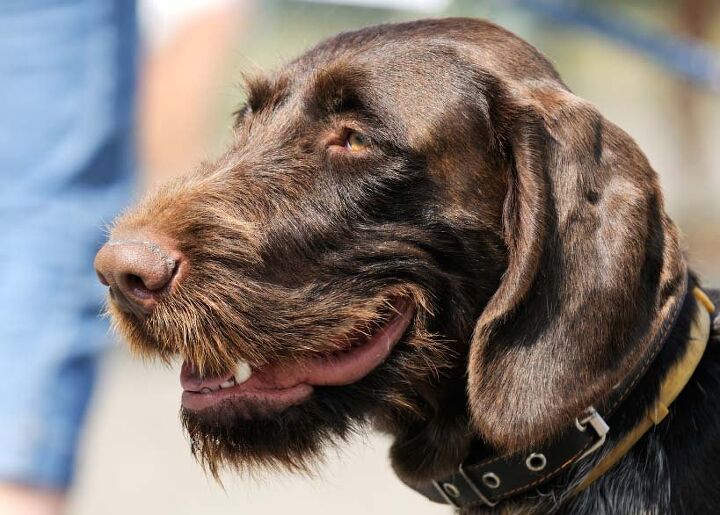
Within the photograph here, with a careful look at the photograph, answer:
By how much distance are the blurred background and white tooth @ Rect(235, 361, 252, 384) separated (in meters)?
0.36

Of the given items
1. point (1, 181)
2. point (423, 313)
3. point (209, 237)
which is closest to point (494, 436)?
point (423, 313)

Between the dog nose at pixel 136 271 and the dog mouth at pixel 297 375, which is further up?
the dog nose at pixel 136 271

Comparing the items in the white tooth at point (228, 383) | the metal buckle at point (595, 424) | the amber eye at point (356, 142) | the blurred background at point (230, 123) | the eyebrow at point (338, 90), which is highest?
the eyebrow at point (338, 90)

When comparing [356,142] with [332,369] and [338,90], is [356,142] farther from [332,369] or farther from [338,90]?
[332,369]

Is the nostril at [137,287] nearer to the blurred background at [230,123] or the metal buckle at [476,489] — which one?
the blurred background at [230,123]

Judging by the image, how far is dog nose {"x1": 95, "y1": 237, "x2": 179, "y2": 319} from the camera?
8.75ft

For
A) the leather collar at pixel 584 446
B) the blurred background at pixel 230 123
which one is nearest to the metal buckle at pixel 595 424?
the leather collar at pixel 584 446

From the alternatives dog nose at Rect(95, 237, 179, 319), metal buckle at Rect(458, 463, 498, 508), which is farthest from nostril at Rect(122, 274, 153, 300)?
metal buckle at Rect(458, 463, 498, 508)

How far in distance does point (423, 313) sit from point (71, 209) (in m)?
0.99

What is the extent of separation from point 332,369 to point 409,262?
0.34m

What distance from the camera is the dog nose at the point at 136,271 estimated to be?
267cm

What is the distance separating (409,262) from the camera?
291cm

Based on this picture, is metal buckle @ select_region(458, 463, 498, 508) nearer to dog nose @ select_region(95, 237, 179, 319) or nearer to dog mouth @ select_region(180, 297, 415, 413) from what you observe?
dog mouth @ select_region(180, 297, 415, 413)

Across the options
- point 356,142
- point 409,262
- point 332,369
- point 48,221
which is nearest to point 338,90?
point 356,142
